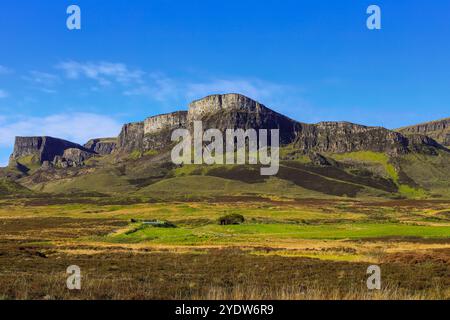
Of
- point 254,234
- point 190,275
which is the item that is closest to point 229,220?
point 254,234

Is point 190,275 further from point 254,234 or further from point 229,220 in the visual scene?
point 229,220

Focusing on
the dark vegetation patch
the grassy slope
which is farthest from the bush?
the dark vegetation patch

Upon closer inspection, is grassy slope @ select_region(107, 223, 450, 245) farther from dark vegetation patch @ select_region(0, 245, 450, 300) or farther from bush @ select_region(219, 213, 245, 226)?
dark vegetation patch @ select_region(0, 245, 450, 300)

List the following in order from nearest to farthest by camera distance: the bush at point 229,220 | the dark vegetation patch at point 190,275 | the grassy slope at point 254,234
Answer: the dark vegetation patch at point 190,275
the grassy slope at point 254,234
the bush at point 229,220

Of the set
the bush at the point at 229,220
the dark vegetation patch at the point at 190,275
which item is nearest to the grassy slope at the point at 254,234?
the bush at the point at 229,220

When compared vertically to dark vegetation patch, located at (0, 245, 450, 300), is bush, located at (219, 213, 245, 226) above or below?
below

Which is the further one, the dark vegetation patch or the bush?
the bush

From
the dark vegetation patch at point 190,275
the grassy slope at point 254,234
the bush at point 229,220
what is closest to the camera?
the dark vegetation patch at point 190,275

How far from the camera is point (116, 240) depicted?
7119 cm

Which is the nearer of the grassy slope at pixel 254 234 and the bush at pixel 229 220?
the grassy slope at pixel 254 234

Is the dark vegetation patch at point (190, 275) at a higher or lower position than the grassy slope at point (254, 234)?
higher

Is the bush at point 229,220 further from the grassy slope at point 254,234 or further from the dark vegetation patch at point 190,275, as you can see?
the dark vegetation patch at point 190,275
